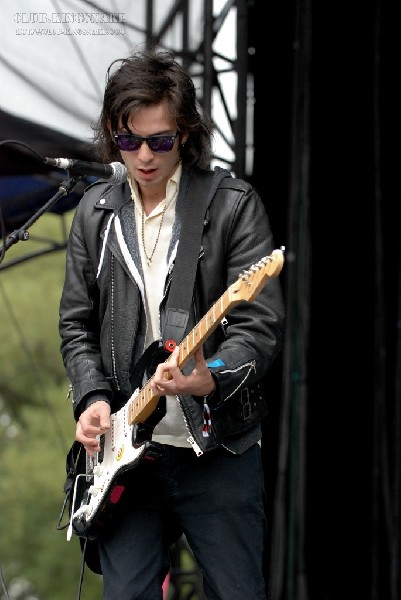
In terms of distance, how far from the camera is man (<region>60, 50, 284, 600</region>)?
2.65 metres

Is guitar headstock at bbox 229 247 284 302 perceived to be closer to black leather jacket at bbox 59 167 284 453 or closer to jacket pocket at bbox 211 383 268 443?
black leather jacket at bbox 59 167 284 453

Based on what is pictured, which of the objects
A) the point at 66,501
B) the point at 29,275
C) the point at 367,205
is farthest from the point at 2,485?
the point at 66,501

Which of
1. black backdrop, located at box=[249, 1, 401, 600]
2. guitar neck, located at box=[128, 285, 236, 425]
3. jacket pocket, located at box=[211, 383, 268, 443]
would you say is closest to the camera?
guitar neck, located at box=[128, 285, 236, 425]

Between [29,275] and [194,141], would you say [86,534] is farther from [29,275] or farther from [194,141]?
[29,275]

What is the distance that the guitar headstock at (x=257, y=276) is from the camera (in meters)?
2.25

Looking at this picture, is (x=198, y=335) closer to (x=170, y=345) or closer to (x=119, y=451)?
(x=170, y=345)

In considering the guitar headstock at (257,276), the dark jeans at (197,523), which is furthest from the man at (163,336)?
the guitar headstock at (257,276)

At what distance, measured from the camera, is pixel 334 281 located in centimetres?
516

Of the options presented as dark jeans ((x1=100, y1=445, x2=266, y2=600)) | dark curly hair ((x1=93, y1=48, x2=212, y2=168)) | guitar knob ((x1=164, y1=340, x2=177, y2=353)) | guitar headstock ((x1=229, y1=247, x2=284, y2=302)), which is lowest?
dark jeans ((x1=100, y1=445, x2=266, y2=600))

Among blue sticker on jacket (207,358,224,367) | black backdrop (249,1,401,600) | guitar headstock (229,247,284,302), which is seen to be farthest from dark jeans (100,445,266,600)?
black backdrop (249,1,401,600)

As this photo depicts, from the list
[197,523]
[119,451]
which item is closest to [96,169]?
[119,451]

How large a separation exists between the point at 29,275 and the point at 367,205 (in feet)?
49.4

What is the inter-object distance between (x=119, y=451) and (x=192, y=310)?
385mm

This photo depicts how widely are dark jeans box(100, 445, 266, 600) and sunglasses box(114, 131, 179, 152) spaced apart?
0.74 m
